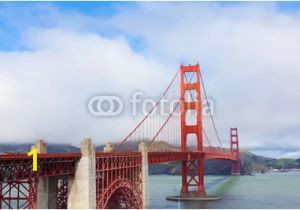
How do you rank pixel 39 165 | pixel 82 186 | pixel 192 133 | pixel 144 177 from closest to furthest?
pixel 39 165 → pixel 82 186 → pixel 144 177 → pixel 192 133

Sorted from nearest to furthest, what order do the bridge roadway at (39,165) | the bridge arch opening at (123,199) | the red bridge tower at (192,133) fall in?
the bridge roadway at (39,165) < the bridge arch opening at (123,199) < the red bridge tower at (192,133)

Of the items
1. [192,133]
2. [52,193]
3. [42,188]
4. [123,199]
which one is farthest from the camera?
[192,133]

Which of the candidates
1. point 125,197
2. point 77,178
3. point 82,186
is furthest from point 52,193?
point 125,197

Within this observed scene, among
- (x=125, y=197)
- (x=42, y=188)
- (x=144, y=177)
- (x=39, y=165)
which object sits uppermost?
(x=39, y=165)

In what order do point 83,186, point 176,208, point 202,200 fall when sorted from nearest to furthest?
1. point 83,186
2. point 176,208
3. point 202,200

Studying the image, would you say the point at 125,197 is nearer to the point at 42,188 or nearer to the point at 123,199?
the point at 123,199

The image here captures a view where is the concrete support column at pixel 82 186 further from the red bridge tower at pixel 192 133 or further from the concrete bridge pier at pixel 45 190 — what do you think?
the red bridge tower at pixel 192 133

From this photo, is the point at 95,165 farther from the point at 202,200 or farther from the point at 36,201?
the point at 202,200

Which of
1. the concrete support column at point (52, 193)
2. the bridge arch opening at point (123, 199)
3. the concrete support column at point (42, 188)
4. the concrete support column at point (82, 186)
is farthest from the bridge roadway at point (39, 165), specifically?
the bridge arch opening at point (123, 199)

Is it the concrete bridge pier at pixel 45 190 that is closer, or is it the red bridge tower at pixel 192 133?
the concrete bridge pier at pixel 45 190

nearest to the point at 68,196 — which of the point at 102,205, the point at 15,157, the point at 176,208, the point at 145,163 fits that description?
the point at 102,205

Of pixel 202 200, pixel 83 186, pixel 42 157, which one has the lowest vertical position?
pixel 202 200
